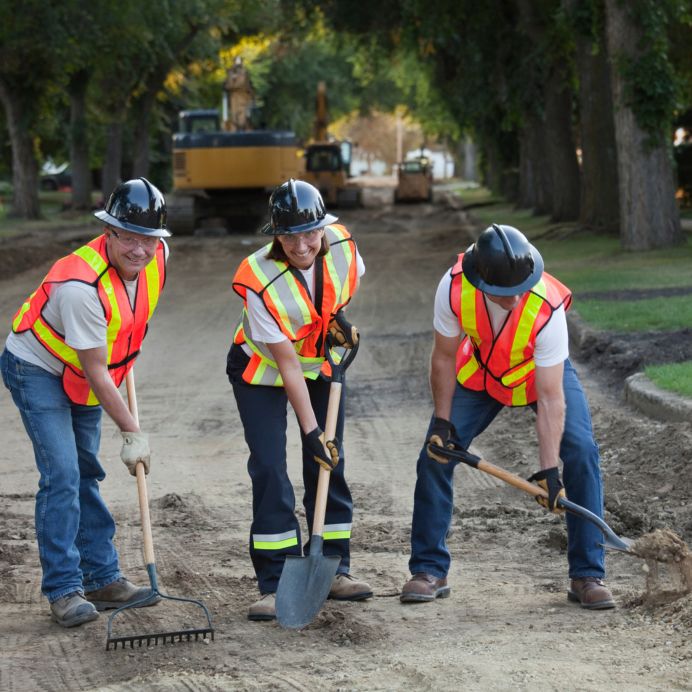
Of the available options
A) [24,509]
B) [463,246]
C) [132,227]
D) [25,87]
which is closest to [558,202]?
[463,246]

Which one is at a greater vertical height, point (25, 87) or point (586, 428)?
point (25, 87)

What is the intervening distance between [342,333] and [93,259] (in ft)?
3.65

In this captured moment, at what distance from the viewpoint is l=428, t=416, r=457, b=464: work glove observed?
19.0 feet

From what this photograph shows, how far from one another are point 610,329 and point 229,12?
98.4 ft

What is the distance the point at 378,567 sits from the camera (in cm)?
663

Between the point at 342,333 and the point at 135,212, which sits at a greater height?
the point at 135,212

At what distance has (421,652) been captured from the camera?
5.08m

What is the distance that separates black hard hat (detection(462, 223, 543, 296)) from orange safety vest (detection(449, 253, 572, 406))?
0.30ft

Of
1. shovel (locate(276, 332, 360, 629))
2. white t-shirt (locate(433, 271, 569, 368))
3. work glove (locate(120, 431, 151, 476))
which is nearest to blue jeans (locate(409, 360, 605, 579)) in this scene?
white t-shirt (locate(433, 271, 569, 368))

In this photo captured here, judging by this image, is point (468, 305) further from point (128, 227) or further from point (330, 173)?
point (330, 173)

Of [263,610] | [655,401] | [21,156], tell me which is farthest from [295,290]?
[21,156]

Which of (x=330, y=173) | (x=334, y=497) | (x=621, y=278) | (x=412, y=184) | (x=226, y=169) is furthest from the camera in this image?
(x=412, y=184)

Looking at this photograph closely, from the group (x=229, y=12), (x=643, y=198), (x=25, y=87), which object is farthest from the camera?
(x=229, y=12)

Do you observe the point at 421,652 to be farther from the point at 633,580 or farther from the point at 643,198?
the point at 643,198
